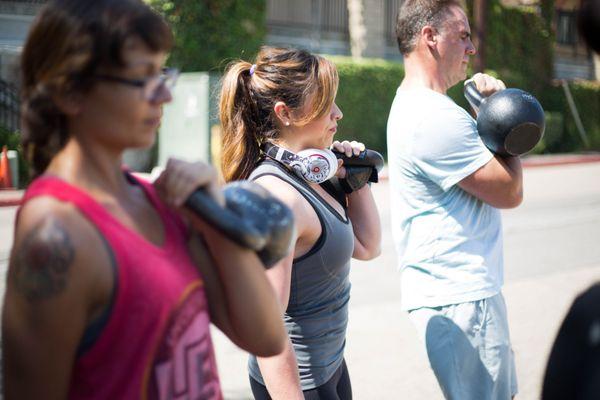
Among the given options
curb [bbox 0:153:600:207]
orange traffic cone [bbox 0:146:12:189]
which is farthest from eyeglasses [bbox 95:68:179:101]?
curb [bbox 0:153:600:207]

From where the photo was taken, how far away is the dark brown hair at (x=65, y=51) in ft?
4.41

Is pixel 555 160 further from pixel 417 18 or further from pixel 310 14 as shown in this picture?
pixel 417 18

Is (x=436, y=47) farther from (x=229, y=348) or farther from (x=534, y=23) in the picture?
(x=534, y=23)

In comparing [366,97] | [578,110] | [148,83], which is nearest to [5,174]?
[366,97]

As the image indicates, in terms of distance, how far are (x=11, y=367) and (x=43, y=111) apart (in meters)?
0.47

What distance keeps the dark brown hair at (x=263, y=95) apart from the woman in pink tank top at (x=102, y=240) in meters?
1.07

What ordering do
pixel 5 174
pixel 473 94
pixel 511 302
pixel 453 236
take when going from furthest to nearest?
pixel 5 174, pixel 511 302, pixel 473 94, pixel 453 236

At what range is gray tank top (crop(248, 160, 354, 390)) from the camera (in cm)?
243

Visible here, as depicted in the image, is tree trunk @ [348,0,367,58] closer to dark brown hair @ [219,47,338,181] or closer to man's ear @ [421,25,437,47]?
man's ear @ [421,25,437,47]

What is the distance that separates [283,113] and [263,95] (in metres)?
0.10

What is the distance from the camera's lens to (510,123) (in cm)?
267

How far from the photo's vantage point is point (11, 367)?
4.26 feet

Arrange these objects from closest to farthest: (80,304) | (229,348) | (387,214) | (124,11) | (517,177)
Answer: (80,304)
(124,11)
(517,177)
(229,348)
(387,214)

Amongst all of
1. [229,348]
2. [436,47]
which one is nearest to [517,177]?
[436,47]
